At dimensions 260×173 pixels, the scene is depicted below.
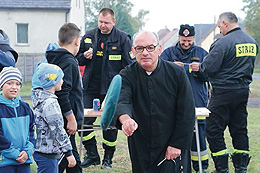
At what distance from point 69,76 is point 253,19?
184ft

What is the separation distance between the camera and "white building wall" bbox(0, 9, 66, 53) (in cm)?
2922

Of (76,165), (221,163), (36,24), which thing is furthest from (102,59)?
(36,24)

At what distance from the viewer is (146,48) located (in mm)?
3625

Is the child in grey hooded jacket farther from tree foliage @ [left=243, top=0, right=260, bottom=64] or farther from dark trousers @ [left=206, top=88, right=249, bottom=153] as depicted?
tree foliage @ [left=243, top=0, right=260, bottom=64]

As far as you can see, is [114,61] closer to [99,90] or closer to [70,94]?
[99,90]

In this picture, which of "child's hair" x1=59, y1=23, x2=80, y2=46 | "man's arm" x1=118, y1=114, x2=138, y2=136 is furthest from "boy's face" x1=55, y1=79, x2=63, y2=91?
"man's arm" x1=118, y1=114, x2=138, y2=136

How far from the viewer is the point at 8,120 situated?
12.9 ft

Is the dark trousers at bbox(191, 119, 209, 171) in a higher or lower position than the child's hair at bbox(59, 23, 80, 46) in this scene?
lower

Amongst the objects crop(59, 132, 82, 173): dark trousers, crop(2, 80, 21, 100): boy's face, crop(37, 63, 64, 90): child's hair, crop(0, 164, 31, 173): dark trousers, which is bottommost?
crop(59, 132, 82, 173): dark trousers

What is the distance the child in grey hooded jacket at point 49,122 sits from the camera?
4.13 m

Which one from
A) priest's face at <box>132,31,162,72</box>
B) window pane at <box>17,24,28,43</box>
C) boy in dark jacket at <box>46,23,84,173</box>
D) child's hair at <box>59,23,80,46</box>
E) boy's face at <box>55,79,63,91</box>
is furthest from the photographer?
window pane at <box>17,24,28,43</box>

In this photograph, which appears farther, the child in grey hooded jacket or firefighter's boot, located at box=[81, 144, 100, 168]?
firefighter's boot, located at box=[81, 144, 100, 168]

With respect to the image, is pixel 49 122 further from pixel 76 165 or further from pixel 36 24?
pixel 36 24

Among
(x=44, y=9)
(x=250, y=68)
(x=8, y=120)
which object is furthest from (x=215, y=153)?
(x=44, y=9)
